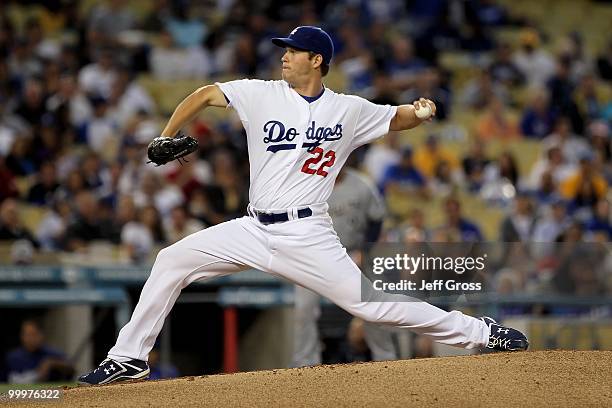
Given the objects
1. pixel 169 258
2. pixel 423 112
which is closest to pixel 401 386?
pixel 169 258

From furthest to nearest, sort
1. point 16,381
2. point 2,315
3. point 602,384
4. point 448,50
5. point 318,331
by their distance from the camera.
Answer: point 448,50 → point 2,315 → point 16,381 → point 318,331 → point 602,384

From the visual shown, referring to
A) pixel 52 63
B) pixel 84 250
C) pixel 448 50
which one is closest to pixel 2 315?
pixel 84 250

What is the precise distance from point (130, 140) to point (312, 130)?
723 centimetres

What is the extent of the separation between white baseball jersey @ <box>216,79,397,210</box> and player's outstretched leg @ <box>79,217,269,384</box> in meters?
0.21

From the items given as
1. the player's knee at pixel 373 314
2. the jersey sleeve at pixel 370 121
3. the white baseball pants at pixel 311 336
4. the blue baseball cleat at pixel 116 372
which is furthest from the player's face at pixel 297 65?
the white baseball pants at pixel 311 336

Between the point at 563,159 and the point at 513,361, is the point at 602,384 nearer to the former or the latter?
the point at 513,361

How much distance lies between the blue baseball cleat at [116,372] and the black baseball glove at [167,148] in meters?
1.07

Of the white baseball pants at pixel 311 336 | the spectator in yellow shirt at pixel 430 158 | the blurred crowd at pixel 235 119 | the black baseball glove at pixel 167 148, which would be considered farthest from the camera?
the spectator in yellow shirt at pixel 430 158

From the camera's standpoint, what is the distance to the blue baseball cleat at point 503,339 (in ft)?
22.7

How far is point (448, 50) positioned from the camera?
17500mm

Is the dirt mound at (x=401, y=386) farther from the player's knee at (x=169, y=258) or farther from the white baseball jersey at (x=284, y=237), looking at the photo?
the player's knee at (x=169, y=258)

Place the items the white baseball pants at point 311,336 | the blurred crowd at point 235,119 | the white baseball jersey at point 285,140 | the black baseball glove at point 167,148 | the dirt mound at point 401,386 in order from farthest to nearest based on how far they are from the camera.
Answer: the blurred crowd at point 235,119 → the white baseball pants at point 311,336 → the white baseball jersey at point 285,140 → the black baseball glove at point 167,148 → the dirt mound at point 401,386

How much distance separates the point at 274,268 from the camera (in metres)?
6.55

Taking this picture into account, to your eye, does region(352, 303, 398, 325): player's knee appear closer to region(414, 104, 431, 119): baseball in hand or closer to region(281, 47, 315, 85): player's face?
region(414, 104, 431, 119): baseball in hand
